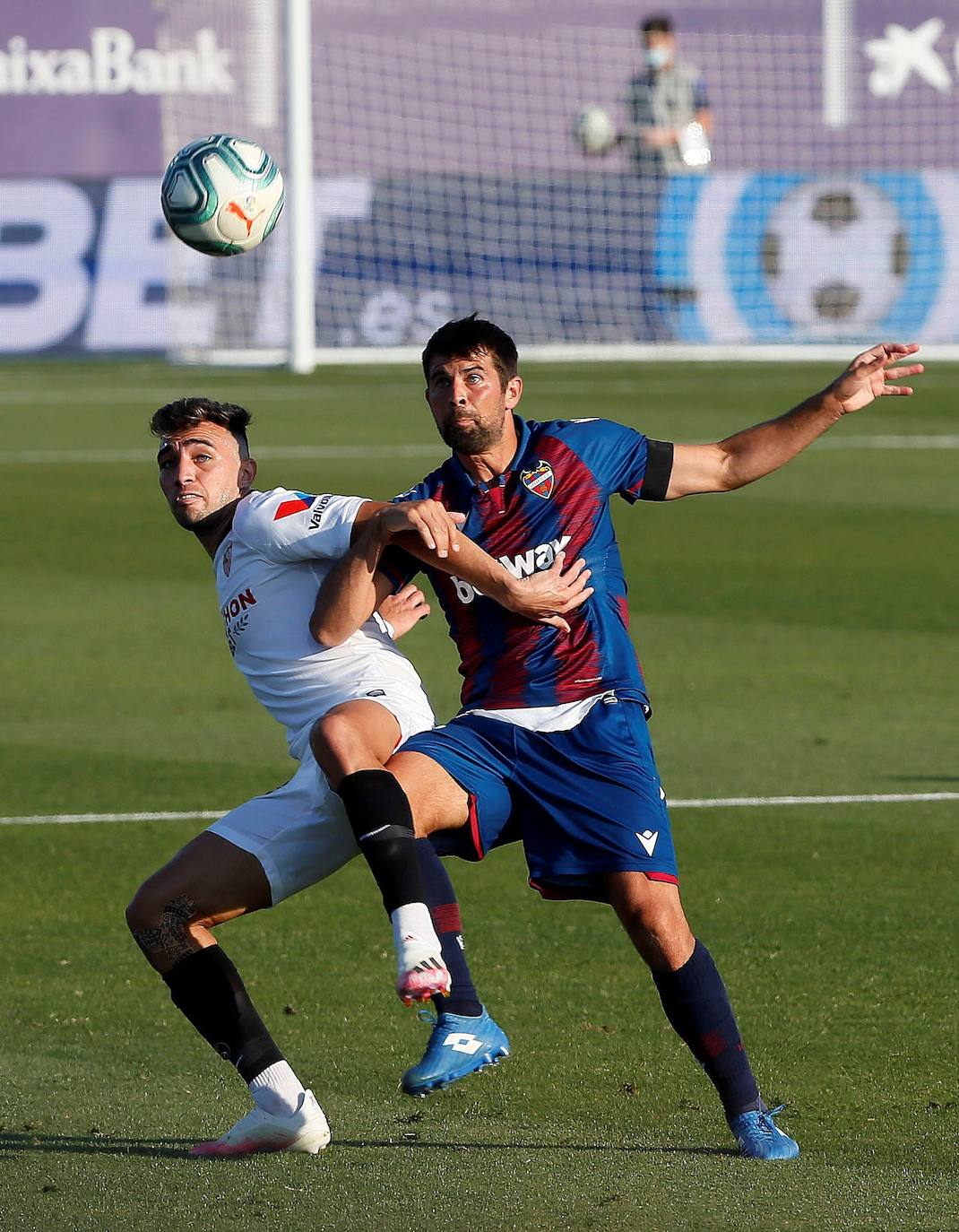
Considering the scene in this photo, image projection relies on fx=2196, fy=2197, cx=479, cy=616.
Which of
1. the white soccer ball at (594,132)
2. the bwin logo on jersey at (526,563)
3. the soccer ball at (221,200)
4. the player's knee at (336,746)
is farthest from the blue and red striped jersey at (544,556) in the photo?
the white soccer ball at (594,132)

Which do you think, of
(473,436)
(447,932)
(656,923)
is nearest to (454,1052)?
(447,932)

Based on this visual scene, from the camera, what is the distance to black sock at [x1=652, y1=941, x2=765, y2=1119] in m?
4.90

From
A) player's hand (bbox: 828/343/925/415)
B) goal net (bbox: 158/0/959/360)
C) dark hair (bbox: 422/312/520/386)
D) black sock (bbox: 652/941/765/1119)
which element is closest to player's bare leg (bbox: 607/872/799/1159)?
black sock (bbox: 652/941/765/1119)

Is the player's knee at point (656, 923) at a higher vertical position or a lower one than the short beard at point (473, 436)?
lower

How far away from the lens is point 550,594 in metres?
5.14

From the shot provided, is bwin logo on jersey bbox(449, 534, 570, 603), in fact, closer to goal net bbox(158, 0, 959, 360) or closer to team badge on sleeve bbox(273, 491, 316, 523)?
team badge on sleeve bbox(273, 491, 316, 523)

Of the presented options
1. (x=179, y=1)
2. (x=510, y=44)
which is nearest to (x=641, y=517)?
(x=510, y=44)

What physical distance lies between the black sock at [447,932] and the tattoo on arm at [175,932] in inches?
21.4

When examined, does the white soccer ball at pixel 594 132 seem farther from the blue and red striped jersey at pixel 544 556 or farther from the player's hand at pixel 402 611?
the blue and red striped jersey at pixel 544 556

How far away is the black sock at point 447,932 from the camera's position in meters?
5.05

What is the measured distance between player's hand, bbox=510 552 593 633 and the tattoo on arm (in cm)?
103

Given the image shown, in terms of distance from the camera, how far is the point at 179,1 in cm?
3181

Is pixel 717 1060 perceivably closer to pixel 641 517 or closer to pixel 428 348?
pixel 428 348

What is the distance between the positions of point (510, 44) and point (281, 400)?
1084cm
